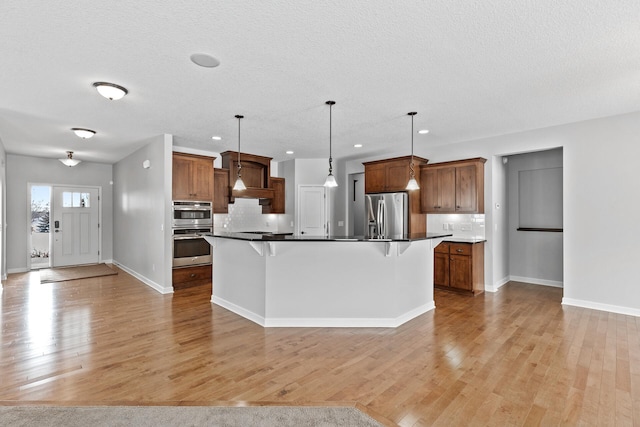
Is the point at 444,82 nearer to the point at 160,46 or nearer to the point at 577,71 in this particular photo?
the point at 577,71

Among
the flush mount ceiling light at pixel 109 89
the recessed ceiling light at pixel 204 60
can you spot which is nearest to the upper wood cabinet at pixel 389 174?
the recessed ceiling light at pixel 204 60

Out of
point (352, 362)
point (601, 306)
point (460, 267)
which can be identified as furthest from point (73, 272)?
point (601, 306)

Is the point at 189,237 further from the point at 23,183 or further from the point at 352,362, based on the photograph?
the point at 23,183

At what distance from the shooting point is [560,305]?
4617mm

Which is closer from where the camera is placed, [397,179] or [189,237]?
[189,237]

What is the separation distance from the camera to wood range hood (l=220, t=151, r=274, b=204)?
21.8 ft

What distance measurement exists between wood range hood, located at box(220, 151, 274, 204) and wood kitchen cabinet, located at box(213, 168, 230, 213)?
0.30 ft

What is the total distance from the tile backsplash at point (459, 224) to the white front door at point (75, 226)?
836cm

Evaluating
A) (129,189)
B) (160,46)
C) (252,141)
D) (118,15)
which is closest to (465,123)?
(252,141)

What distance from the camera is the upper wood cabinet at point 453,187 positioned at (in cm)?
557

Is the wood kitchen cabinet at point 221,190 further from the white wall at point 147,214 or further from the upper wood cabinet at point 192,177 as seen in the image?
the white wall at point 147,214

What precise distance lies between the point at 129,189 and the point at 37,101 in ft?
11.8

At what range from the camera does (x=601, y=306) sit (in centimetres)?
439

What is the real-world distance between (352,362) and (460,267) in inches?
129
